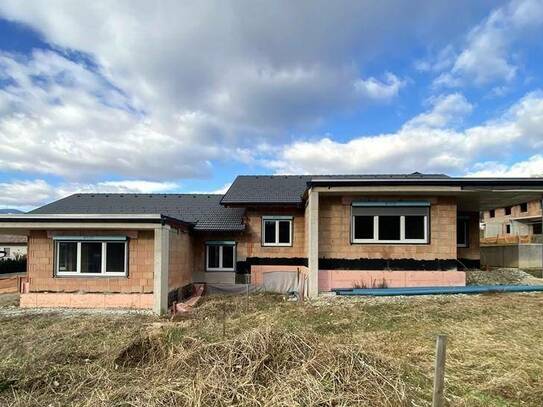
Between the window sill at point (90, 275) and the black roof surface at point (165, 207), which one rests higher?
the black roof surface at point (165, 207)

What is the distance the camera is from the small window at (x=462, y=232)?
1652 centimetres

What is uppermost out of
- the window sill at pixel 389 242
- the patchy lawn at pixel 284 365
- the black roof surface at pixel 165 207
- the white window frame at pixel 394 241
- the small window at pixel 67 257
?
the black roof surface at pixel 165 207

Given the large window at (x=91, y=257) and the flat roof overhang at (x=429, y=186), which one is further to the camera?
the large window at (x=91, y=257)

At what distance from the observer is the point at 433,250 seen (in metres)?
13.2

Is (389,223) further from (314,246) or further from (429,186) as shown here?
(314,246)

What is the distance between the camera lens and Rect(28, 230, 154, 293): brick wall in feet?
43.1

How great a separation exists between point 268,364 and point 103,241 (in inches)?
383

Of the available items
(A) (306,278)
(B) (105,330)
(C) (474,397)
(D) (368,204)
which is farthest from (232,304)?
(C) (474,397)

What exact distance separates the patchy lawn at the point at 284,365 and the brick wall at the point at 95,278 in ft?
13.2

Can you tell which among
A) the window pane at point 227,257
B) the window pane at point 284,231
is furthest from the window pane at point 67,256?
the window pane at point 284,231

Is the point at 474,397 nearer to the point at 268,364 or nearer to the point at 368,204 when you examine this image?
the point at 268,364

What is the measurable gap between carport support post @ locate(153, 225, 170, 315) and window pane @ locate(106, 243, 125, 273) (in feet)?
4.90

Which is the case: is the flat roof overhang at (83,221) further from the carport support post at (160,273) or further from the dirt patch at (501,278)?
the dirt patch at (501,278)

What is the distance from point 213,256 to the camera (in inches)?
701
